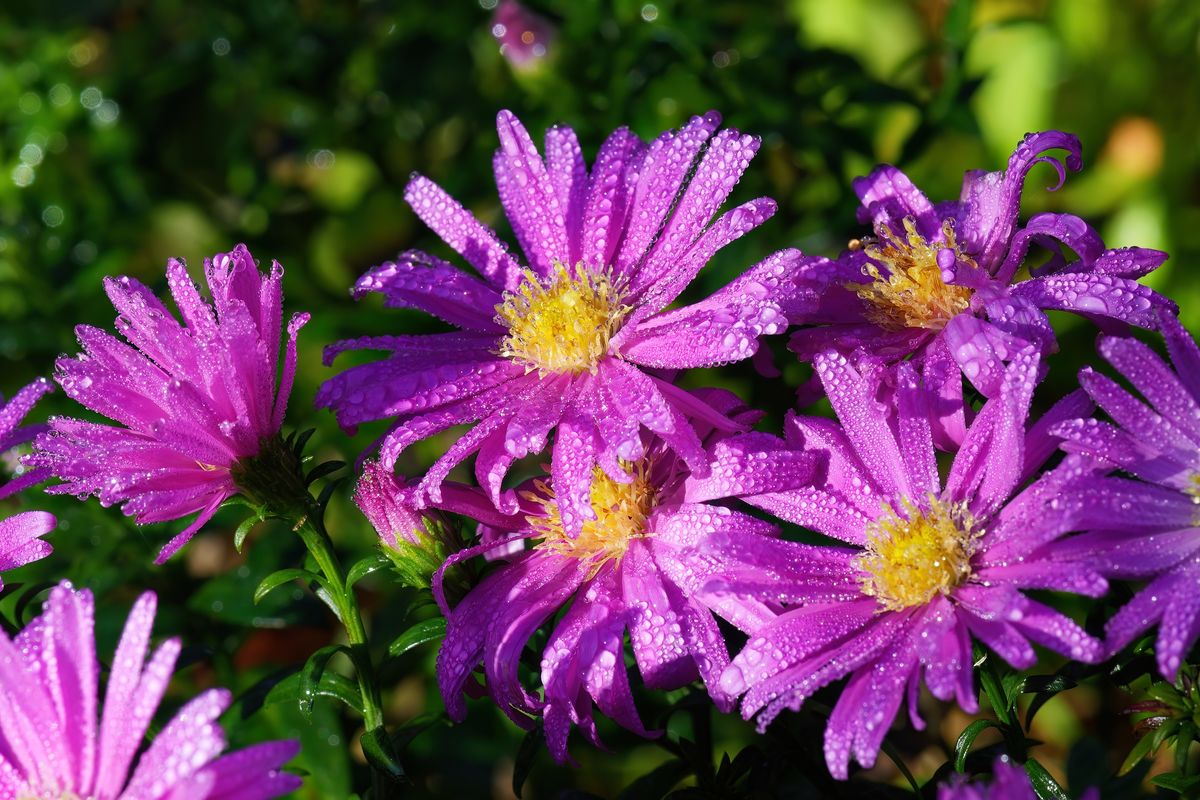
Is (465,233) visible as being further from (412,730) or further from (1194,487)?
(1194,487)

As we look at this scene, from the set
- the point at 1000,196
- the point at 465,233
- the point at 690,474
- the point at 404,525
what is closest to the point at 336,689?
the point at 404,525

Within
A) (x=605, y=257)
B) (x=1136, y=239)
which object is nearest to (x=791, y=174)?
(x=1136, y=239)

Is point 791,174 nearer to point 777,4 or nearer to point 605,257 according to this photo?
point 777,4

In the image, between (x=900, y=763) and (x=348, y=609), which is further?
(x=348, y=609)

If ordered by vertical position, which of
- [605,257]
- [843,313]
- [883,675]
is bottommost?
[883,675]

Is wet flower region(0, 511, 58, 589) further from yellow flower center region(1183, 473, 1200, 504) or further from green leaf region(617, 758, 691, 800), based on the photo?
yellow flower center region(1183, 473, 1200, 504)

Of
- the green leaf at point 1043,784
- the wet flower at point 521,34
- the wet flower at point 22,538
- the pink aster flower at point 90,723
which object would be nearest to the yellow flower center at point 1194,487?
the green leaf at point 1043,784

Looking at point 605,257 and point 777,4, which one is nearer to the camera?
point 605,257

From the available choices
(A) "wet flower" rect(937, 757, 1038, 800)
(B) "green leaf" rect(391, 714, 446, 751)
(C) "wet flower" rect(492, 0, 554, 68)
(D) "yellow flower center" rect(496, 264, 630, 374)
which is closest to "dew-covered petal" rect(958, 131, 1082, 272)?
(D) "yellow flower center" rect(496, 264, 630, 374)
